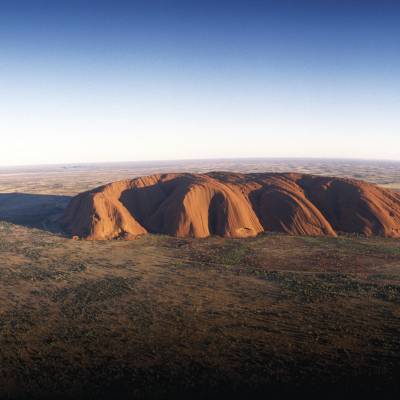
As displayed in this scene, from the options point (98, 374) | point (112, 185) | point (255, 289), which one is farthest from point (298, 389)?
point (112, 185)

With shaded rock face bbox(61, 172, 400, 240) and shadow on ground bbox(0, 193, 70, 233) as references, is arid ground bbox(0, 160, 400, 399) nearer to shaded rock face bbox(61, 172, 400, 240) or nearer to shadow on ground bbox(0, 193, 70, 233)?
shaded rock face bbox(61, 172, 400, 240)

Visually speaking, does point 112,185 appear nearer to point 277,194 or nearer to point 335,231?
point 277,194

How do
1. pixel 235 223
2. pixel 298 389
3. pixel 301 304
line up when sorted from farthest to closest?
1. pixel 235 223
2. pixel 301 304
3. pixel 298 389

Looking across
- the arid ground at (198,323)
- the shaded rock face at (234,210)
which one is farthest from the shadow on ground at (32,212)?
the arid ground at (198,323)

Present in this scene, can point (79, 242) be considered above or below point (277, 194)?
below

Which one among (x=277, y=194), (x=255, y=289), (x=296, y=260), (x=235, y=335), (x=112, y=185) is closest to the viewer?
(x=235, y=335)

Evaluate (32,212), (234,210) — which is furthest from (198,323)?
(32,212)

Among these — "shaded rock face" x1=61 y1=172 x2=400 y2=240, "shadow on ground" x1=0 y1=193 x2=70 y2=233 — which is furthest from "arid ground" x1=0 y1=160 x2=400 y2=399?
"shadow on ground" x1=0 y1=193 x2=70 y2=233
